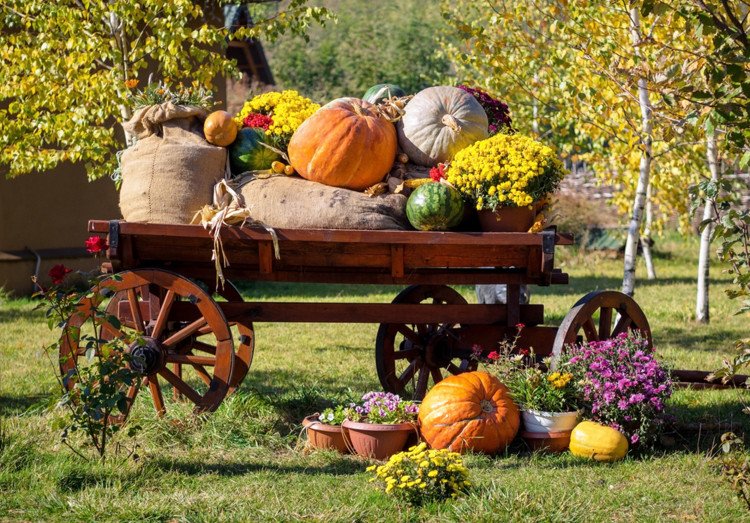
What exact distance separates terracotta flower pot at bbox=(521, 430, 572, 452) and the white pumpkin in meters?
1.76

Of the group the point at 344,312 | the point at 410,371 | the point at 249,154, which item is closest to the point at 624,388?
the point at 344,312

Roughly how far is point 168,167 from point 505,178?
1983 mm

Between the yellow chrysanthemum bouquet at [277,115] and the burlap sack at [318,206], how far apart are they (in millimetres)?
420

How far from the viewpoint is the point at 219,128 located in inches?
228

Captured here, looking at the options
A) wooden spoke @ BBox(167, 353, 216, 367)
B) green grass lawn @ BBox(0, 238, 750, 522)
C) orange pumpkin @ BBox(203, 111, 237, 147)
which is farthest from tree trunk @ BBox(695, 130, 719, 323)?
wooden spoke @ BBox(167, 353, 216, 367)

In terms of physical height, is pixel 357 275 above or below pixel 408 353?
above

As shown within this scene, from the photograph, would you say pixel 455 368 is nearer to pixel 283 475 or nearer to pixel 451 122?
pixel 451 122

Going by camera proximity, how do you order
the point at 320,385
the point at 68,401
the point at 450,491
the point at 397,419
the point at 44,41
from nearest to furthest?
1. the point at 450,491
2. the point at 68,401
3. the point at 397,419
4. the point at 320,385
5. the point at 44,41

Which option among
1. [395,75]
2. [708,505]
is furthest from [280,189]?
[395,75]

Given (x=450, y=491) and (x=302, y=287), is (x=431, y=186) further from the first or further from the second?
(x=302, y=287)

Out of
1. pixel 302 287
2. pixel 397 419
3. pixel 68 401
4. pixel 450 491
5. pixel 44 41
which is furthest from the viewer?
pixel 302 287

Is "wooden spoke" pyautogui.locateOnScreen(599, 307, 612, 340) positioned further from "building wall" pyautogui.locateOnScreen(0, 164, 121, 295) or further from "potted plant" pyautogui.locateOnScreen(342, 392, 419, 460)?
"building wall" pyautogui.locateOnScreen(0, 164, 121, 295)

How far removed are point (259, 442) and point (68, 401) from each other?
1.22 m

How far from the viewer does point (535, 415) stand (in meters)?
5.43
